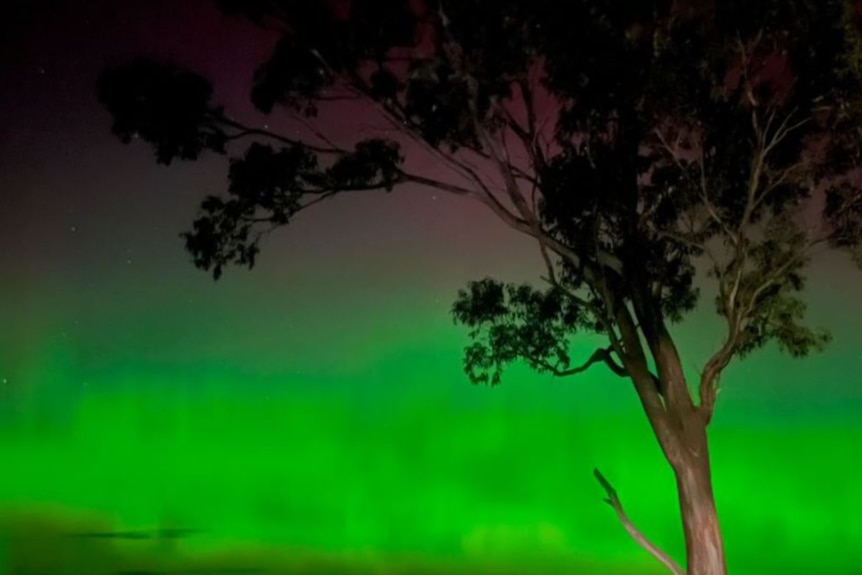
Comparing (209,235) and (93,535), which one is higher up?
(209,235)

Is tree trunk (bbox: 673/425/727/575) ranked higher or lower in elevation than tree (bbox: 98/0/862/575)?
lower

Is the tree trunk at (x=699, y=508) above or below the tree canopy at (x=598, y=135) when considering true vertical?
below

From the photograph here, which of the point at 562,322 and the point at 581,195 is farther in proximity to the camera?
the point at 562,322

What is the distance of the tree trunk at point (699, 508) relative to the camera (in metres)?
9.01

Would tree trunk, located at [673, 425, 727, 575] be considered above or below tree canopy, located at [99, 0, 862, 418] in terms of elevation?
below

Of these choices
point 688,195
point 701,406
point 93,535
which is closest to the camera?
point 701,406

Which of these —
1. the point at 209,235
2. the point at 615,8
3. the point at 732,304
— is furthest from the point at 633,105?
the point at 209,235

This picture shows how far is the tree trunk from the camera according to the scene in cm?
901

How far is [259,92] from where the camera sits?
31.3 ft

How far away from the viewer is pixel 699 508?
29.7ft

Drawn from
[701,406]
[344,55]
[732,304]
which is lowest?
[701,406]

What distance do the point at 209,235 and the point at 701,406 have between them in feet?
15.2

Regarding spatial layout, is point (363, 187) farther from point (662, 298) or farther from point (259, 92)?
point (662, 298)

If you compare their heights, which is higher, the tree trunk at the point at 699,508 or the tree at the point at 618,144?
the tree at the point at 618,144
